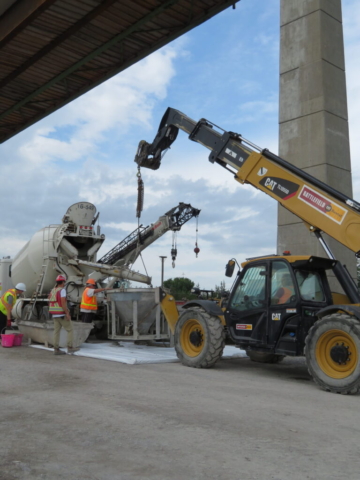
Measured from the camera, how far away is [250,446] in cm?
422

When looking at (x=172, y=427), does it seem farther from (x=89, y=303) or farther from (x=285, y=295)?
(x=89, y=303)

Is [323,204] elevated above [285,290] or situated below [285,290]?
above

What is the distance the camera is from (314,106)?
39.2 feet

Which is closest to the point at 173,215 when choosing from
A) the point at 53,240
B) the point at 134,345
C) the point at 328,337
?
the point at 53,240

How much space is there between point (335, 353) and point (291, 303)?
3.56 feet

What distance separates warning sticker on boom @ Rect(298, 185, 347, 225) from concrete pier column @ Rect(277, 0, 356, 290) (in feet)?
11.0

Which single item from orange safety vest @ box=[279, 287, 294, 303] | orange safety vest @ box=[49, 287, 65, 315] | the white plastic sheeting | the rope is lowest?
the white plastic sheeting

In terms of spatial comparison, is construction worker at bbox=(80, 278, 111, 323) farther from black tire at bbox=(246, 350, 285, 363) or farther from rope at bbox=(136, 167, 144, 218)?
black tire at bbox=(246, 350, 285, 363)

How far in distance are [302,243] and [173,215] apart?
295 inches

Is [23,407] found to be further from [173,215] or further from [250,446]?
[173,215]

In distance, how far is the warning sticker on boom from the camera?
7.91 m

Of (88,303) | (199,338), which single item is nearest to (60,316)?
(88,303)

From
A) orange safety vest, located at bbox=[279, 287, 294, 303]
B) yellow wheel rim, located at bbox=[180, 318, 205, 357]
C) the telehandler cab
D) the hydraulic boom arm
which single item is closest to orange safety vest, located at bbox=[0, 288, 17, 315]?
the telehandler cab

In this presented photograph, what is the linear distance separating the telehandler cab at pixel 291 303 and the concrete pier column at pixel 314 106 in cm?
292
